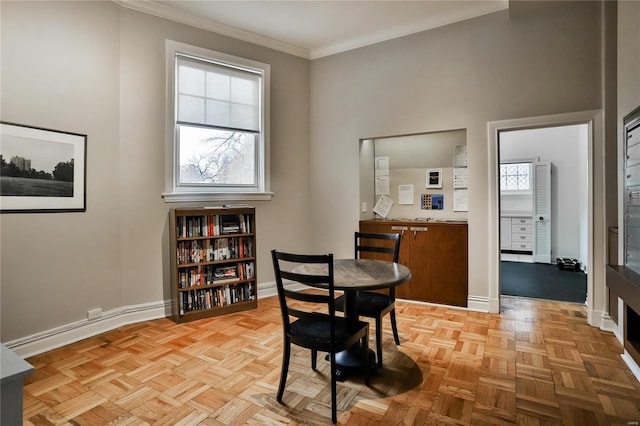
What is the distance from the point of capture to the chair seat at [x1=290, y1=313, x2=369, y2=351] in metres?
1.95

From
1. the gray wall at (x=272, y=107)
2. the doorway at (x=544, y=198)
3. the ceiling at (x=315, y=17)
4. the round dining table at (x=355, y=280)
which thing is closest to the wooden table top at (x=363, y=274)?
the round dining table at (x=355, y=280)

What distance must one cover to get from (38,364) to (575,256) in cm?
763

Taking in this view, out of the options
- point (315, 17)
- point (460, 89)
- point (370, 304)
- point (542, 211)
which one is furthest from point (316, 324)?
point (542, 211)

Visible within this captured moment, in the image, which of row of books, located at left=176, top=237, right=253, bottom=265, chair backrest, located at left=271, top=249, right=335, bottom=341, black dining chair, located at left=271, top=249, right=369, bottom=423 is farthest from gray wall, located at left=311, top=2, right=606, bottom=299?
chair backrest, located at left=271, top=249, right=335, bottom=341

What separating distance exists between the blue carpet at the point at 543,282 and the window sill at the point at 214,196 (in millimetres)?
3263

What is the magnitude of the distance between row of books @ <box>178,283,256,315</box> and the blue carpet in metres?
3.19

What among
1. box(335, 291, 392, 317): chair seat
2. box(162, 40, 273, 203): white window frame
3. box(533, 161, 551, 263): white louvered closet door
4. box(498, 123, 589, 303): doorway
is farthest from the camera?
box(533, 161, 551, 263): white louvered closet door

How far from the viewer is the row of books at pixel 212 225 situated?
138 inches

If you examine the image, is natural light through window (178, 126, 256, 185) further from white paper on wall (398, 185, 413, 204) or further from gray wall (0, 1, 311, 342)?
→ white paper on wall (398, 185, 413, 204)

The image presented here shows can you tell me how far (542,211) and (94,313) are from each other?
7.09m

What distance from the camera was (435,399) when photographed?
2.09 m

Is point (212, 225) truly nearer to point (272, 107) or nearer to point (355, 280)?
point (272, 107)

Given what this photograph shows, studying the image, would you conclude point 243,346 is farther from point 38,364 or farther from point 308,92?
point 308,92

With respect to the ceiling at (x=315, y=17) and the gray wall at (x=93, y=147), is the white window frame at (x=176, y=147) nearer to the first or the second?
the gray wall at (x=93, y=147)
